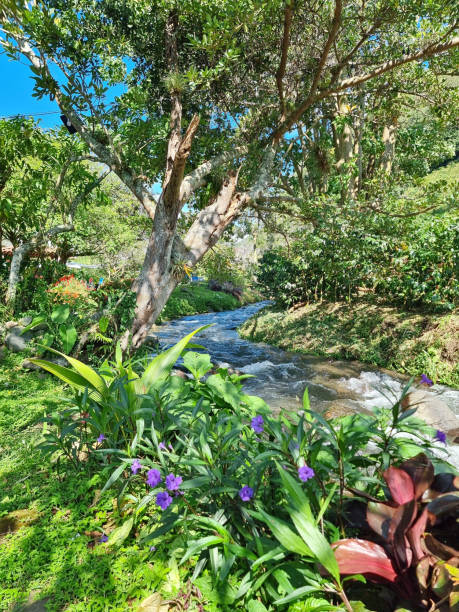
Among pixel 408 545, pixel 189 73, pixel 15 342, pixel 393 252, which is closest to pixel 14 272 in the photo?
pixel 15 342

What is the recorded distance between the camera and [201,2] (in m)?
4.68

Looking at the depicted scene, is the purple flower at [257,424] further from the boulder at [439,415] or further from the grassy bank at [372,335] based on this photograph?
the grassy bank at [372,335]

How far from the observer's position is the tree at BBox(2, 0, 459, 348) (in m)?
4.59

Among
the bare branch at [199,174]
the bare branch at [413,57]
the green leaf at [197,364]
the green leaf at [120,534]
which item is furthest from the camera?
the bare branch at [199,174]

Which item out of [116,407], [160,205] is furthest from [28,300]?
[116,407]

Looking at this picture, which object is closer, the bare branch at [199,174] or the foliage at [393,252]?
the bare branch at [199,174]

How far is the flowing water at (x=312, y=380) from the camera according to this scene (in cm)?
512

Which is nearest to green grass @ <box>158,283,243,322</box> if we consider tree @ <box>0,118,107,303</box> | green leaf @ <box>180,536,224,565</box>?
tree @ <box>0,118,107,303</box>

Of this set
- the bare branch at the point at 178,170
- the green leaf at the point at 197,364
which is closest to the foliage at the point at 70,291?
the bare branch at the point at 178,170

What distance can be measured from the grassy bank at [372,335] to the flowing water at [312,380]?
0.34m

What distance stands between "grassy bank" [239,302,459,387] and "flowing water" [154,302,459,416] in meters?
0.34

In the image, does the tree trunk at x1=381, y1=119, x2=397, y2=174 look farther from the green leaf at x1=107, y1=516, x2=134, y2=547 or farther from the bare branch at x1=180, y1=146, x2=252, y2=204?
the green leaf at x1=107, y1=516, x2=134, y2=547

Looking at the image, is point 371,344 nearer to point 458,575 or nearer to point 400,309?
point 400,309

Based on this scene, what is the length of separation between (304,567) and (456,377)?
592 cm
